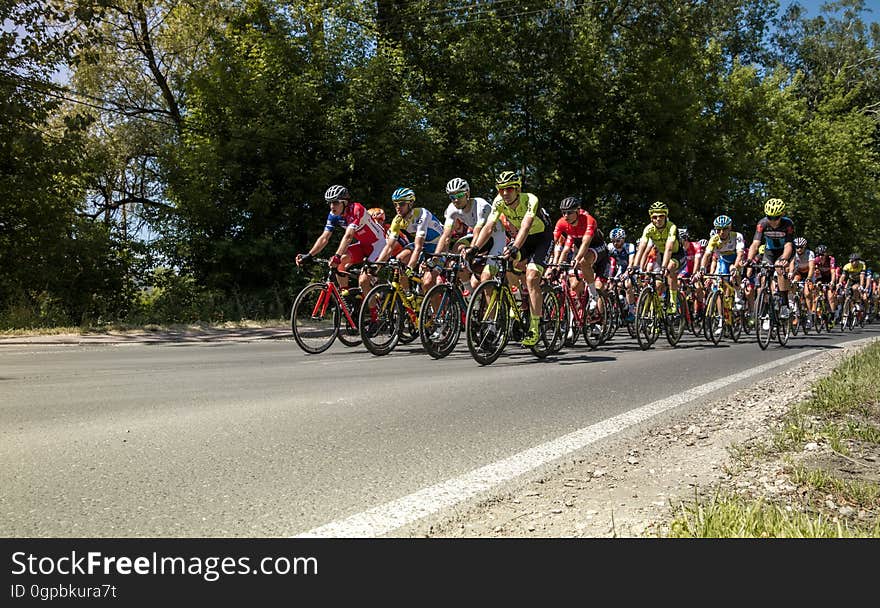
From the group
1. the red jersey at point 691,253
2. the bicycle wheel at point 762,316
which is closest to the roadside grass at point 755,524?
the bicycle wheel at point 762,316

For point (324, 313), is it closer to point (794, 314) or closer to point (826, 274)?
point (794, 314)

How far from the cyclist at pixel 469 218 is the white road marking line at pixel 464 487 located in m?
4.73

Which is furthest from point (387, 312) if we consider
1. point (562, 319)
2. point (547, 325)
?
point (562, 319)

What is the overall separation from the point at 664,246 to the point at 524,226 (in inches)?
206

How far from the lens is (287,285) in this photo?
68.2 ft

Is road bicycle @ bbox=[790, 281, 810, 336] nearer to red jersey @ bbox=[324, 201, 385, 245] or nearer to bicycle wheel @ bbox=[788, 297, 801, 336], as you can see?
bicycle wheel @ bbox=[788, 297, 801, 336]

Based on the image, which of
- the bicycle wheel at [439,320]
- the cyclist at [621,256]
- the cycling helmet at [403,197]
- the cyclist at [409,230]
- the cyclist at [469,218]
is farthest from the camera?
the cyclist at [621,256]

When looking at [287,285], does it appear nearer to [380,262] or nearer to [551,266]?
[380,262]

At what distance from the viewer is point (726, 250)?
15023 millimetres

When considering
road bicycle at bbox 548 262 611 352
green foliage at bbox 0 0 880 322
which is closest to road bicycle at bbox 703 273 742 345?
road bicycle at bbox 548 262 611 352

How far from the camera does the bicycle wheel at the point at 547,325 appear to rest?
10.2 m

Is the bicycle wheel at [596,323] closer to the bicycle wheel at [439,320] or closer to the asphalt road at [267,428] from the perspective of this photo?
the asphalt road at [267,428]

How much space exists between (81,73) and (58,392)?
2129 centimetres

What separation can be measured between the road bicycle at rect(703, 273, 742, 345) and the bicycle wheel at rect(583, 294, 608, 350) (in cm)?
229
